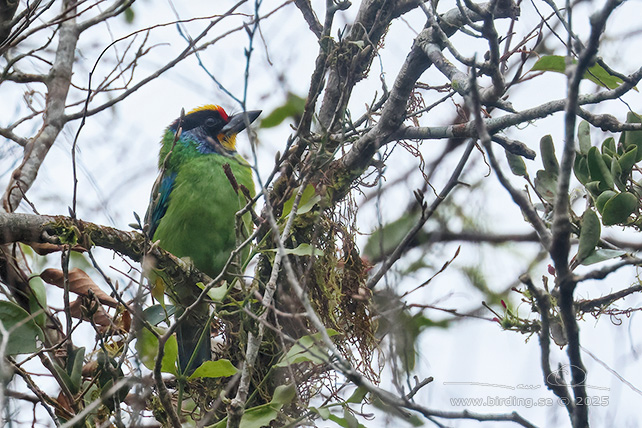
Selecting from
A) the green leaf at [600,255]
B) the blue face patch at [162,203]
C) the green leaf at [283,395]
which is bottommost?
the green leaf at [283,395]

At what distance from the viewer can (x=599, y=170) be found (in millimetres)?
2305

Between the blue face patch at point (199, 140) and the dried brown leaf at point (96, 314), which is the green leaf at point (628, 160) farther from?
the blue face patch at point (199, 140)

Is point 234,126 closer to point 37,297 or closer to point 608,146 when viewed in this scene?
point 37,297

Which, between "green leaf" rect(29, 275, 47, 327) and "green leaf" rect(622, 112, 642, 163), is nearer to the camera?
"green leaf" rect(622, 112, 642, 163)

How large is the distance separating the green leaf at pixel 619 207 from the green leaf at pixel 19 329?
204cm

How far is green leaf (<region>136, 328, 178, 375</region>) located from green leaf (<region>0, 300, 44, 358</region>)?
419 millimetres

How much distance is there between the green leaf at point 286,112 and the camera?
9.70 feet

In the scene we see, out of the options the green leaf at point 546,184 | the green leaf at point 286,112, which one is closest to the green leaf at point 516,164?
the green leaf at point 546,184

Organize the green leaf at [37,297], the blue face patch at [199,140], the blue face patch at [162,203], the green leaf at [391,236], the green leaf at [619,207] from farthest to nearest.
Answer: the blue face patch at [199,140] → the blue face patch at [162,203] → the green leaf at [391,236] → the green leaf at [37,297] → the green leaf at [619,207]

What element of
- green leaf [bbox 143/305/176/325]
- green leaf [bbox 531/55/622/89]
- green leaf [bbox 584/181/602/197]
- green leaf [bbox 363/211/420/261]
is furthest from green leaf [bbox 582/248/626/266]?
green leaf [bbox 143/305/176/325]

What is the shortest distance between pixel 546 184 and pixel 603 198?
0.24m

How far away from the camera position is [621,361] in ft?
8.39

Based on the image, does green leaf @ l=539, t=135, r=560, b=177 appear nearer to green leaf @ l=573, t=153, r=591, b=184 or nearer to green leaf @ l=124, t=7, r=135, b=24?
green leaf @ l=573, t=153, r=591, b=184

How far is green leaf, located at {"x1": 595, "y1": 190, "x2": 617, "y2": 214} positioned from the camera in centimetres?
224
